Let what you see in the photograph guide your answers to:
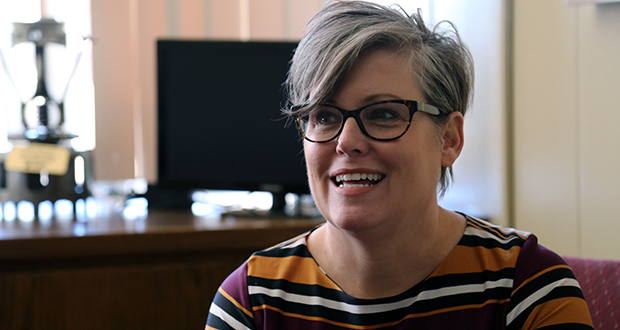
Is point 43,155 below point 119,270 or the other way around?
the other way around

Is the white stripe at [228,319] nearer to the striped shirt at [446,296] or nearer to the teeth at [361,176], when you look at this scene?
the striped shirt at [446,296]

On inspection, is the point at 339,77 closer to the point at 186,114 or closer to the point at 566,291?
the point at 566,291

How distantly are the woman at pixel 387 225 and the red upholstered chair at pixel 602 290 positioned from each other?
0.07 metres

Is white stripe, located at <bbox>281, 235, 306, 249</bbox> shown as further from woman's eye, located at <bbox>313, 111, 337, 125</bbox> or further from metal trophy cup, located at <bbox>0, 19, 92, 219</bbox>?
metal trophy cup, located at <bbox>0, 19, 92, 219</bbox>

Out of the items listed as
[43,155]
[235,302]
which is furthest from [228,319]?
[43,155]

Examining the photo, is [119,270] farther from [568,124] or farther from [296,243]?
[568,124]

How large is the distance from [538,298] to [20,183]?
4.97 ft

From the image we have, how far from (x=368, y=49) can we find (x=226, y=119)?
92 centimetres

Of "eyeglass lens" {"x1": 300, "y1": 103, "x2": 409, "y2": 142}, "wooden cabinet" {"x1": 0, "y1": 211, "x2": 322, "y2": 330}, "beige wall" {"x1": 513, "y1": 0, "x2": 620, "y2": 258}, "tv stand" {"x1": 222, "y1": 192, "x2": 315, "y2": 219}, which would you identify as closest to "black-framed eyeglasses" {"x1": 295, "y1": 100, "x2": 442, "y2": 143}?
"eyeglass lens" {"x1": 300, "y1": 103, "x2": 409, "y2": 142}

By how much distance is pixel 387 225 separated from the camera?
90 cm

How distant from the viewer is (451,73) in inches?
37.8

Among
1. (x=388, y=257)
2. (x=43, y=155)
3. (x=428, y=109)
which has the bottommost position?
(x=388, y=257)

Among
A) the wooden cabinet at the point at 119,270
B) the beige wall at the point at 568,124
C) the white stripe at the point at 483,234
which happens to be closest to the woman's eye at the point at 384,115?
the white stripe at the point at 483,234

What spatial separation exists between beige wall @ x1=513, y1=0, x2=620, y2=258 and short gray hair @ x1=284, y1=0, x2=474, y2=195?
1.34 feet
